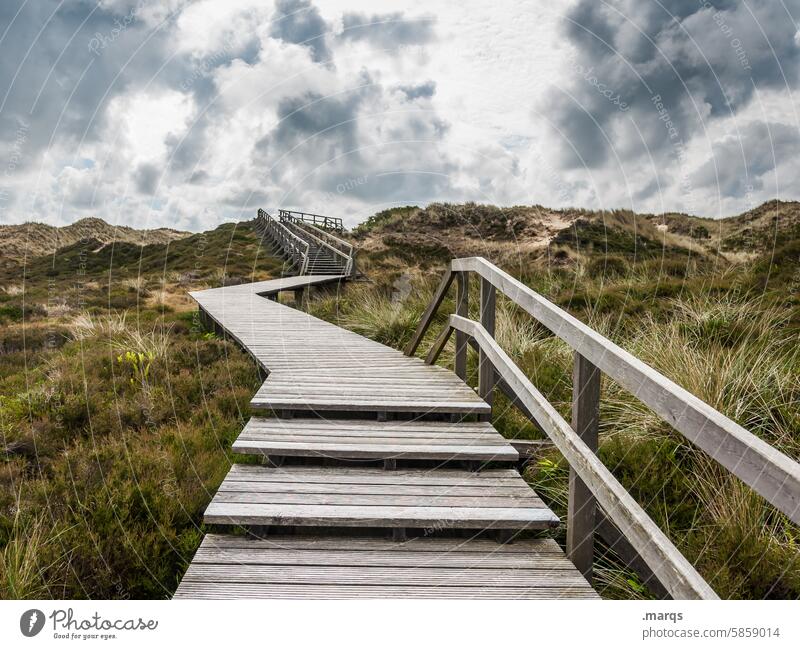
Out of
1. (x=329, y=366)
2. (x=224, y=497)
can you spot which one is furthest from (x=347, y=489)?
(x=329, y=366)

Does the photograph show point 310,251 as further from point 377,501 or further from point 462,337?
point 377,501

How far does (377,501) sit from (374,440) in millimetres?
704

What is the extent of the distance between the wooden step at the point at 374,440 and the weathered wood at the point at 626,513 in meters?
0.57

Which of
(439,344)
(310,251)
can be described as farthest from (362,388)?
(310,251)

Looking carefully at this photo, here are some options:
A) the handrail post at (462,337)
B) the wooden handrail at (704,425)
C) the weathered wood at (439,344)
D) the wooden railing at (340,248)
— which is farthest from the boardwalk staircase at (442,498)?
the wooden railing at (340,248)

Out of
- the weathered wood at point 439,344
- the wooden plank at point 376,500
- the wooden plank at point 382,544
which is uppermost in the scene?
the weathered wood at point 439,344

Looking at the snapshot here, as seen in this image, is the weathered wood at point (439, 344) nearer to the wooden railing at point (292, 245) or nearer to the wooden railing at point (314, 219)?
the wooden railing at point (292, 245)

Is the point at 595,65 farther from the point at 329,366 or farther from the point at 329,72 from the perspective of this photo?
the point at 329,366

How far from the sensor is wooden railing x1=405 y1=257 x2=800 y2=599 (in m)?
1.23

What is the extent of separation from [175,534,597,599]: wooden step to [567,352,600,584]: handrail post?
78 mm

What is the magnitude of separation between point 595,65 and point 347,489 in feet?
13.1

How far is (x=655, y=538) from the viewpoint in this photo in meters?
1.61

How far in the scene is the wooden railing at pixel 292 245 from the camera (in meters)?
19.5

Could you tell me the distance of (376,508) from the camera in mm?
2434
